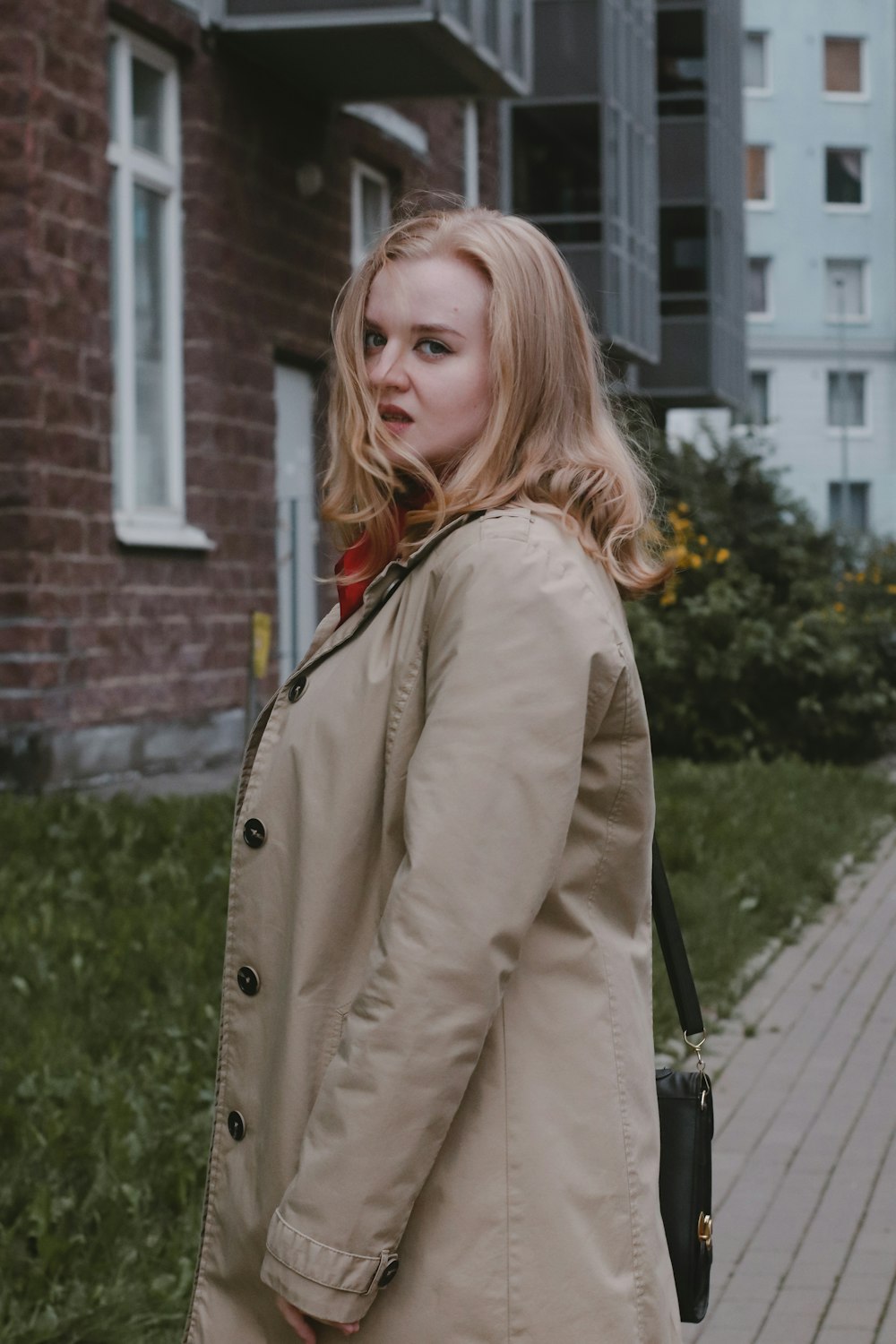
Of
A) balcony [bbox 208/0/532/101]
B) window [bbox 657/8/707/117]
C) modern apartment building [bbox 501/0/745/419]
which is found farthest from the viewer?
window [bbox 657/8/707/117]

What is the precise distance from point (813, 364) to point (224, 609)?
46.4 m

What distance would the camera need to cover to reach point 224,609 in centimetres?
1209

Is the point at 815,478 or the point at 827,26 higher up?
the point at 827,26

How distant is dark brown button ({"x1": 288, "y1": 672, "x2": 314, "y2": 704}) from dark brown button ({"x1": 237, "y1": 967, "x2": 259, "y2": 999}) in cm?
27

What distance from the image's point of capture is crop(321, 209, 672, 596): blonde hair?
80.3 inches

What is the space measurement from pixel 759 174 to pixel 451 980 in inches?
2268

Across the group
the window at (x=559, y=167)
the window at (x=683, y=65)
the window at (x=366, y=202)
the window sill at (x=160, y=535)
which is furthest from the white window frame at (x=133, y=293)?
the window at (x=683, y=65)

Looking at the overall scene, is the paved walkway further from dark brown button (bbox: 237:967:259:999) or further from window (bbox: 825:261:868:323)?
window (bbox: 825:261:868:323)

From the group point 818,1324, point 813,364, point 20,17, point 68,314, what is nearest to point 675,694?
point 68,314

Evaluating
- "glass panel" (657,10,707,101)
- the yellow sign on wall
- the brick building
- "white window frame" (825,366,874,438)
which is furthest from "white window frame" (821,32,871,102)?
the yellow sign on wall

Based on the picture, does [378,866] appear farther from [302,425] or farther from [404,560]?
[302,425]

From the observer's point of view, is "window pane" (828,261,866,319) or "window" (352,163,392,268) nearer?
"window" (352,163,392,268)

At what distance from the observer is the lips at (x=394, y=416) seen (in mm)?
2098

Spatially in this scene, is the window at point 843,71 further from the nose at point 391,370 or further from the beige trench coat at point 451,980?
the beige trench coat at point 451,980
